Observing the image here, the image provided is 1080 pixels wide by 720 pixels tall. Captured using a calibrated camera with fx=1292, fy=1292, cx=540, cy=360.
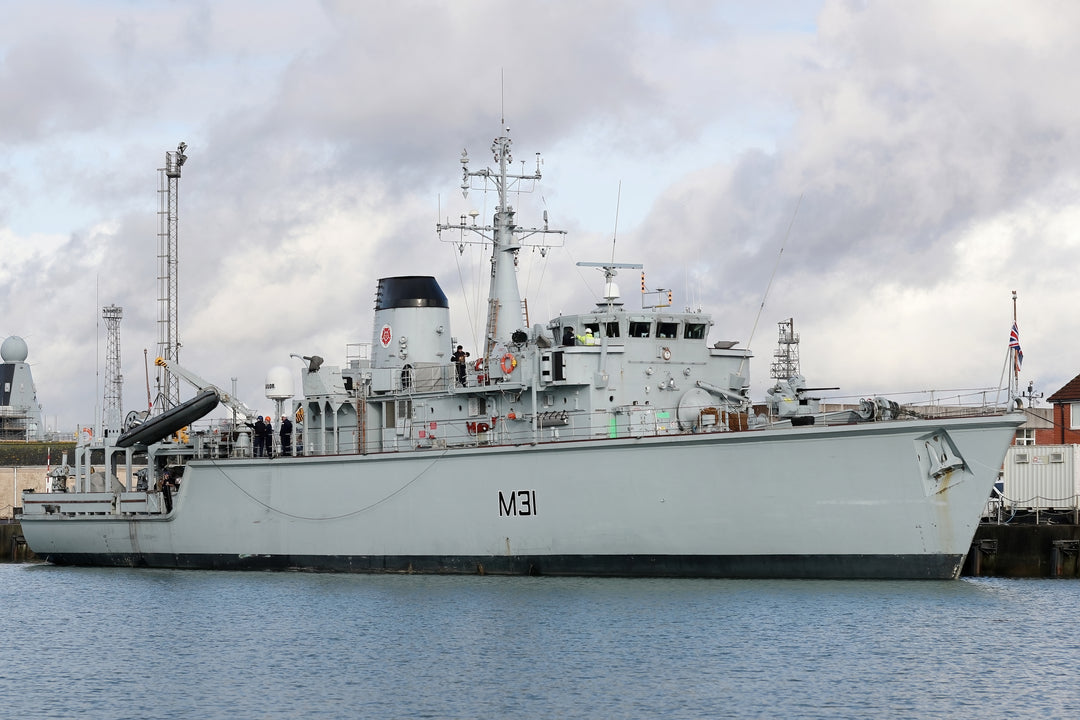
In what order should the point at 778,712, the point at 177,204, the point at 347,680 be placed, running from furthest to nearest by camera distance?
1. the point at 177,204
2. the point at 347,680
3. the point at 778,712

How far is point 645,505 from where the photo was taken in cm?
2838

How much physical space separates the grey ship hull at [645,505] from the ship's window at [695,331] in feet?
15.0

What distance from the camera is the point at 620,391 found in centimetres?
3081

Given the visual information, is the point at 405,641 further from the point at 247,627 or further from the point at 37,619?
the point at 37,619

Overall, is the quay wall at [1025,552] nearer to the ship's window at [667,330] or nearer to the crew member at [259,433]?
the ship's window at [667,330]

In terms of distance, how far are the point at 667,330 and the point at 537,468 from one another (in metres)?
4.93

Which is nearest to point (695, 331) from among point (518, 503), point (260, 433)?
point (518, 503)

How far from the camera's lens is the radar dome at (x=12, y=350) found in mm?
88000

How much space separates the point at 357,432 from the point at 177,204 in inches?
598

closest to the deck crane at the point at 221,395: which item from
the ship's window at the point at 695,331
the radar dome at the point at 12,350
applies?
the ship's window at the point at 695,331

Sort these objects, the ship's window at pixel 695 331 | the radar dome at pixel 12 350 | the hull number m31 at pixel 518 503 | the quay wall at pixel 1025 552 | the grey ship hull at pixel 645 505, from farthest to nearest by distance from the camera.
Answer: the radar dome at pixel 12 350, the ship's window at pixel 695 331, the quay wall at pixel 1025 552, the hull number m31 at pixel 518 503, the grey ship hull at pixel 645 505

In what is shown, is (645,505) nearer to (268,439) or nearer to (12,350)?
(268,439)

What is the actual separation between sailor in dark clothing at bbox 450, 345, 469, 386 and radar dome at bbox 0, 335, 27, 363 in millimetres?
63837

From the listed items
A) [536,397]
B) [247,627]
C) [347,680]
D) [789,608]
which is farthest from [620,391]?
[347,680]
